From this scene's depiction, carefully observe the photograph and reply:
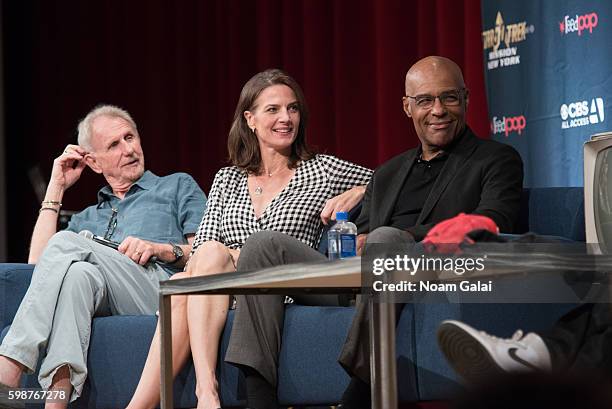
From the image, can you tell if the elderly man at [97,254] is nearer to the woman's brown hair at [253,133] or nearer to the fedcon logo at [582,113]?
the woman's brown hair at [253,133]

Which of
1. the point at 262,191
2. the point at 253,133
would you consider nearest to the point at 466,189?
the point at 262,191

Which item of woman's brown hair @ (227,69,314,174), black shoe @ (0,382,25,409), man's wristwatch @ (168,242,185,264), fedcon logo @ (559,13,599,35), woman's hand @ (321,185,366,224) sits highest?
fedcon logo @ (559,13,599,35)

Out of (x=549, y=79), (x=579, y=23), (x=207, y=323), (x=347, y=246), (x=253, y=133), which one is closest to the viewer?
(x=347, y=246)

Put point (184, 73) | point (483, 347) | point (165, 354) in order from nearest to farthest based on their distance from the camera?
point (483, 347)
point (165, 354)
point (184, 73)

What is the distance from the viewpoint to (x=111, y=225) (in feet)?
11.1

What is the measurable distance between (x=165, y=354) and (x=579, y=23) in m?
2.36

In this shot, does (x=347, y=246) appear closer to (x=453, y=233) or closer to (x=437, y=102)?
(x=437, y=102)

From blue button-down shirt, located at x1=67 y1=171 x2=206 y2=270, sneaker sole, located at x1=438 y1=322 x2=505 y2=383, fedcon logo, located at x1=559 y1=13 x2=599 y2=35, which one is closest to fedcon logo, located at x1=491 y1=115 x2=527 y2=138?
fedcon logo, located at x1=559 y1=13 x2=599 y2=35

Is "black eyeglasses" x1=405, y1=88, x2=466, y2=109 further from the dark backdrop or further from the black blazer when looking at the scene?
the dark backdrop

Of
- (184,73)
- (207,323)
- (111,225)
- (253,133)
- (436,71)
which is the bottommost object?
(207,323)

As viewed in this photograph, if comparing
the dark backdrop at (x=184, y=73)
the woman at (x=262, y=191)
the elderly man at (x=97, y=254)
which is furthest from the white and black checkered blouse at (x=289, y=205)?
the dark backdrop at (x=184, y=73)

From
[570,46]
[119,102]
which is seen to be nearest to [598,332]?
[570,46]

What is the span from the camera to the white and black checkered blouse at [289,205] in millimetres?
2930

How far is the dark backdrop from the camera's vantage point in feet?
15.9
